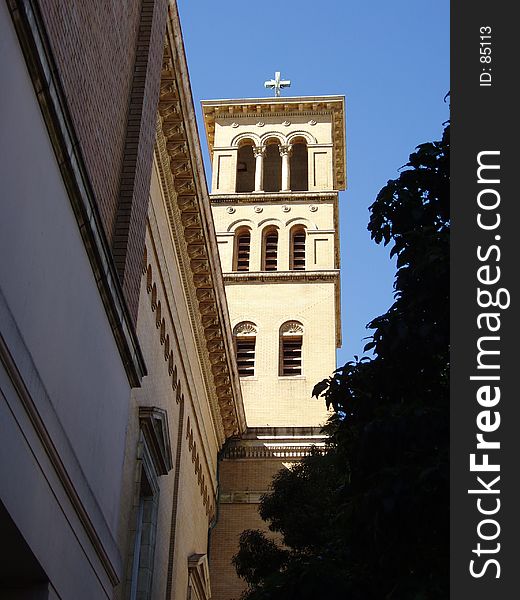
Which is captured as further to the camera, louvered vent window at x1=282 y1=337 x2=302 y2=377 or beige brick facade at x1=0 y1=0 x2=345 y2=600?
louvered vent window at x1=282 y1=337 x2=302 y2=377

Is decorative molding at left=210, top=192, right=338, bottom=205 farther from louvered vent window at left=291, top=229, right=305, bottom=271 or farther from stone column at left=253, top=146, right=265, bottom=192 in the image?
louvered vent window at left=291, top=229, right=305, bottom=271

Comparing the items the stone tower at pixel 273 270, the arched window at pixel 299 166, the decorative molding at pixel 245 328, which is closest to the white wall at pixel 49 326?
the stone tower at pixel 273 270

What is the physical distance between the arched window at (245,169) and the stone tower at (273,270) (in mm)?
47

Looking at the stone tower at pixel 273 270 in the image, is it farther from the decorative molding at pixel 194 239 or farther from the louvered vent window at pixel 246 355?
the decorative molding at pixel 194 239

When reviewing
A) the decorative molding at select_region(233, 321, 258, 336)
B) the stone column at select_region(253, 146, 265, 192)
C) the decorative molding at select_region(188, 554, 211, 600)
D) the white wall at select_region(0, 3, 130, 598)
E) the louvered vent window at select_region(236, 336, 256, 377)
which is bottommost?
the white wall at select_region(0, 3, 130, 598)

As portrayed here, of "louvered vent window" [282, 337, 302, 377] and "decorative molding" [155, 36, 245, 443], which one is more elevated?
"louvered vent window" [282, 337, 302, 377]

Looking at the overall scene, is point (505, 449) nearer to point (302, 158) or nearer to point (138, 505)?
point (138, 505)

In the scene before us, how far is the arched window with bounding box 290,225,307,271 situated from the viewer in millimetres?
36375

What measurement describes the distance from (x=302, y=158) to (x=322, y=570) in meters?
30.5

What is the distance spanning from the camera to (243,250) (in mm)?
37281

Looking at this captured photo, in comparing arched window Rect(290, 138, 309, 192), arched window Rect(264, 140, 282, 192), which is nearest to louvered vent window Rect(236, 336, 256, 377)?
arched window Rect(264, 140, 282, 192)

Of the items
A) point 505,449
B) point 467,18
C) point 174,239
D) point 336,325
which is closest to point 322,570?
point 505,449

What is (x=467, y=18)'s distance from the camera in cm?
955

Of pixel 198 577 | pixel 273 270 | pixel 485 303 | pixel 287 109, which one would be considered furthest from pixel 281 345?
pixel 485 303
